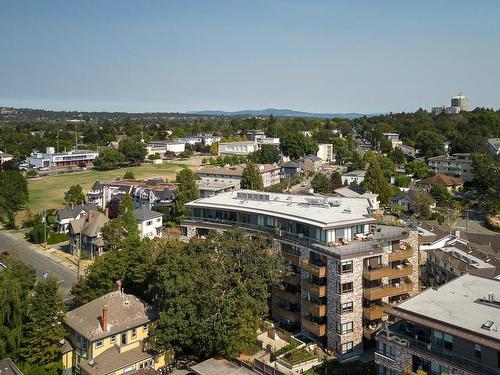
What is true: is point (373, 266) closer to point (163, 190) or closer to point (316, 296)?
point (316, 296)

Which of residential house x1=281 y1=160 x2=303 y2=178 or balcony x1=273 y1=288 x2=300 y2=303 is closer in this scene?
balcony x1=273 y1=288 x2=300 y2=303

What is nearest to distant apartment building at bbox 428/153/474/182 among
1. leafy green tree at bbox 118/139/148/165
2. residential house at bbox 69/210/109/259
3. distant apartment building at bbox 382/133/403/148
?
distant apartment building at bbox 382/133/403/148

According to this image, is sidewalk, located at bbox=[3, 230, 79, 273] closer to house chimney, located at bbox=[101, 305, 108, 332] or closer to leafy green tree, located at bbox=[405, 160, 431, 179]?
house chimney, located at bbox=[101, 305, 108, 332]

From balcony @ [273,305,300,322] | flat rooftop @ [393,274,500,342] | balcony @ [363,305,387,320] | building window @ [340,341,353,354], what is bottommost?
building window @ [340,341,353,354]

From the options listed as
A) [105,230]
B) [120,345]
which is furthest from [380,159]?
[120,345]

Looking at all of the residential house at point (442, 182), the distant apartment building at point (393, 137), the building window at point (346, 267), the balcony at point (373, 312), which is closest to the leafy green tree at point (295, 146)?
the distant apartment building at point (393, 137)

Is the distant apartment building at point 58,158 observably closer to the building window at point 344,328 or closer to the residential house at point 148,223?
the residential house at point 148,223
